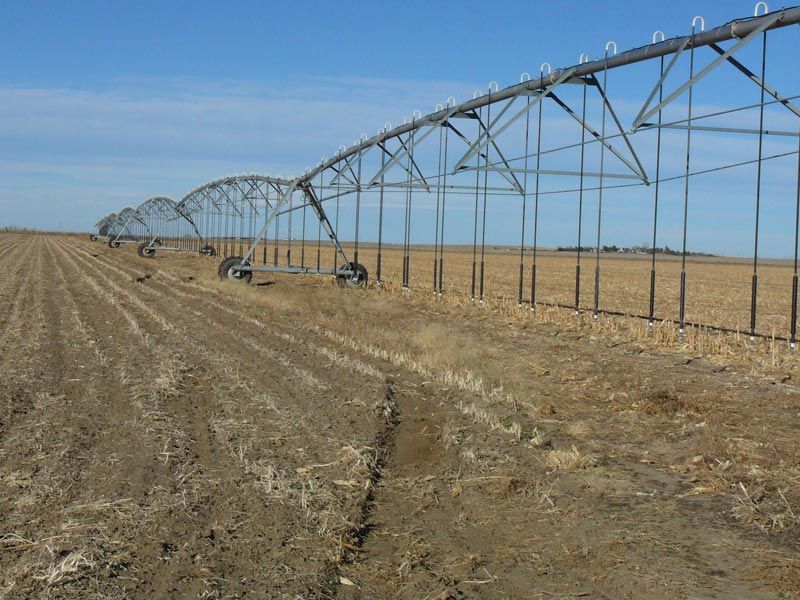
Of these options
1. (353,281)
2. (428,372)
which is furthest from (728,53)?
(353,281)

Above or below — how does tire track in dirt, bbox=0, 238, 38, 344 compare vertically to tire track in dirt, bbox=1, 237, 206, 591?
above

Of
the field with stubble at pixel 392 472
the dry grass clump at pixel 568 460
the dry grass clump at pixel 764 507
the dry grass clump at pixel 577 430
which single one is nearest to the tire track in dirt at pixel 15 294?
the field with stubble at pixel 392 472

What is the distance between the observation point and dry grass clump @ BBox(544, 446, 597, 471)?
7.18 meters

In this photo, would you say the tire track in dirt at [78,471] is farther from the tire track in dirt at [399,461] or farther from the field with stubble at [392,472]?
the tire track in dirt at [399,461]

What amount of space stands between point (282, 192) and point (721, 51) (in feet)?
66.4

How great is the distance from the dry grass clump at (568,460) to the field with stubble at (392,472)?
21 millimetres

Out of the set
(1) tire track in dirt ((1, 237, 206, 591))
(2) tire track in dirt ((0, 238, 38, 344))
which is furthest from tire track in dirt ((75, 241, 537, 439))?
(2) tire track in dirt ((0, 238, 38, 344))

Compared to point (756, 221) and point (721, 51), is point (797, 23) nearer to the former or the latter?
point (721, 51)

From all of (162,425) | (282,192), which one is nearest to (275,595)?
(162,425)

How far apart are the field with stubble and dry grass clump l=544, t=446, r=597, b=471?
0.02 metres

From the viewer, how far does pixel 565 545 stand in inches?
213

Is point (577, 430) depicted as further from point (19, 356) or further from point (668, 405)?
point (19, 356)

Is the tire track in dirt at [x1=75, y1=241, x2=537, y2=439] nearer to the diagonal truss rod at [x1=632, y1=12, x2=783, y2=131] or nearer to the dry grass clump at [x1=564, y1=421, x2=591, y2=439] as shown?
the dry grass clump at [x1=564, y1=421, x2=591, y2=439]

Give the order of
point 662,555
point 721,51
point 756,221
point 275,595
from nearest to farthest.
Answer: point 275,595 → point 662,555 → point 756,221 → point 721,51
